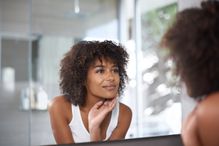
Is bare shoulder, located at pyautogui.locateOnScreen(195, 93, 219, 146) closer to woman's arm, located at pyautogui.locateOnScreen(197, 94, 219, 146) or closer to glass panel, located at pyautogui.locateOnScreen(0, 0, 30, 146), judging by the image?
woman's arm, located at pyautogui.locateOnScreen(197, 94, 219, 146)

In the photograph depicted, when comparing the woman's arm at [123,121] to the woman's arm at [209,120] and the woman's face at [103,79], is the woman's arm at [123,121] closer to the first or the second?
the woman's face at [103,79]

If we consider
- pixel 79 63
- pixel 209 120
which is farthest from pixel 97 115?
pixel 209 120

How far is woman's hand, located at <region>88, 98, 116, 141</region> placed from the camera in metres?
0.97

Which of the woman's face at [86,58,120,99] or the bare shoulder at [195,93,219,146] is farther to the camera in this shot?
the woman's face at [86,58,120,99]

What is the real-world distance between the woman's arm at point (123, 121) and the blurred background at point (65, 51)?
0.06 feet

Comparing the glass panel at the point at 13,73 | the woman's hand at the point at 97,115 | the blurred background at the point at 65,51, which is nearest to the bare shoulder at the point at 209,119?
the blurred background at the point at 65,51

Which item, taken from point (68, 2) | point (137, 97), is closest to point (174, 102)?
point (137, 97)

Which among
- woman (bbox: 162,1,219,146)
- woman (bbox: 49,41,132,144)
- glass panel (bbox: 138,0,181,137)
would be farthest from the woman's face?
woman (bbox: 162,1,219,146)

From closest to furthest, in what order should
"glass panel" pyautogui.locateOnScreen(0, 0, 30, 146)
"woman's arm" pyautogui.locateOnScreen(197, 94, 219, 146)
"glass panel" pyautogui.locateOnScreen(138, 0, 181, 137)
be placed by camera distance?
"woman's arm" pyautogui.locateOnScreen(197, 94, 219, 146) < "glass panel" pyautogui.locateOnScreen(0, 0, 30, 146) < "glass panel" pyautogui.locateOnScreen(138, 0, 181, 137)

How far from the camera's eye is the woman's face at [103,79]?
3.14 ft

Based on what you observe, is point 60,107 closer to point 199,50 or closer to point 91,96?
point 91,96

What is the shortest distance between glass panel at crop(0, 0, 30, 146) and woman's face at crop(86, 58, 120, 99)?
0.66 ft

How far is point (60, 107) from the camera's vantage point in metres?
0.93

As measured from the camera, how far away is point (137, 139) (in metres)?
1.04
